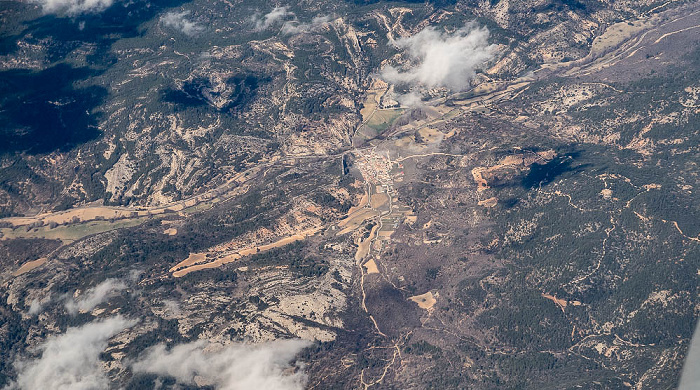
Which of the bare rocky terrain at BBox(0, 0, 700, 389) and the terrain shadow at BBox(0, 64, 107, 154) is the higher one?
the terrain shadow at BBox(0, 64, 107, 154)

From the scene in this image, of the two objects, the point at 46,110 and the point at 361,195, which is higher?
the point at 46,110

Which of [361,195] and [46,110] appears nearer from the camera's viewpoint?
[361,195]

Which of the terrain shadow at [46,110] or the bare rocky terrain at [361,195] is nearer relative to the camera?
the bare rocky terrain at [361,195]

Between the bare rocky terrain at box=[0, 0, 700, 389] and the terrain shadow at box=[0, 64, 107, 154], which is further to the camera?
the terrain shadow at box=[0, 64, 107, 154]

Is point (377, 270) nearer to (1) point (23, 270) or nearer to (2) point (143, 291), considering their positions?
(2) point (143, 291)

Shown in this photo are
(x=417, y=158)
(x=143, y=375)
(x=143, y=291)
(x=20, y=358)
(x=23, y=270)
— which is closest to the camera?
(x=143, y=375)

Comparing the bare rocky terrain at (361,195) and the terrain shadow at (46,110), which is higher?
the terrain shadow at (46,110)

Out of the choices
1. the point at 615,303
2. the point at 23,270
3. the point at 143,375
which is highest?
the point at 23,270

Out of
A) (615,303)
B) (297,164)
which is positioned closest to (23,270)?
(297,164)
